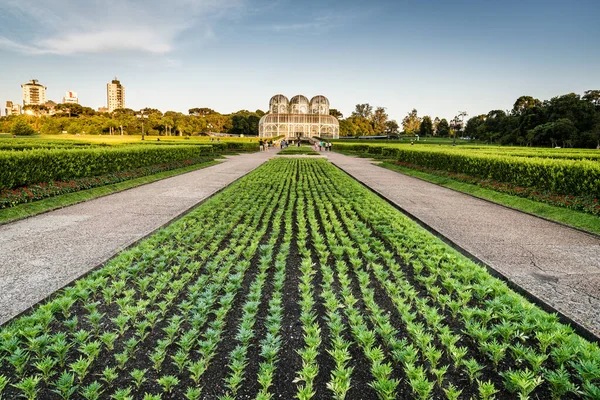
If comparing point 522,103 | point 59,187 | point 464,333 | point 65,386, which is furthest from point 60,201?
point 522,103

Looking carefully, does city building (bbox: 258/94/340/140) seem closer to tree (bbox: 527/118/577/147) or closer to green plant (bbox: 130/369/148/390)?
tree (bbox: 527/118/577/147)

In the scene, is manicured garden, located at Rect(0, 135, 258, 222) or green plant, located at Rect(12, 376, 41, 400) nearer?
green plant, located at Rect(12, 376, 41, 400)

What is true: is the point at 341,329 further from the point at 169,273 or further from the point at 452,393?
the point at 169,273

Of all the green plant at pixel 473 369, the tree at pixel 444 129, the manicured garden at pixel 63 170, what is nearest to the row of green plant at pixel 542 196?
the green plant at pixel 473 369

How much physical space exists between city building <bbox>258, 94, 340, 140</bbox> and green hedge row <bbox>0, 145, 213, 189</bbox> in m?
67.1

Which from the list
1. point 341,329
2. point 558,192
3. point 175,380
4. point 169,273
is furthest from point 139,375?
point 558,192

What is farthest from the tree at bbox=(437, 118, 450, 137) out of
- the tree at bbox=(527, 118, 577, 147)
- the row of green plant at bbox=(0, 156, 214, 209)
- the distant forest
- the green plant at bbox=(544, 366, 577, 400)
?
the green plant at bbox=(544, 366, 577, 400)

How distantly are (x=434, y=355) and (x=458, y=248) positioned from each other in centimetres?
408

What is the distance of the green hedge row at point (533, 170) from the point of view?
9805 millimetres

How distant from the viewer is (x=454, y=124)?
87000 mm

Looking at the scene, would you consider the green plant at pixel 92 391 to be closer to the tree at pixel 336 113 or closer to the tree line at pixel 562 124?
the tree line at pixel 562 124

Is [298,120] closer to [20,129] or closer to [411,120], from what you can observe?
[20,129]

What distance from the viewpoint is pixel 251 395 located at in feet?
8.84

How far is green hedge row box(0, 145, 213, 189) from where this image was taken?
948 centimetres
